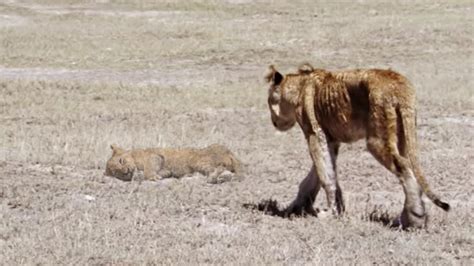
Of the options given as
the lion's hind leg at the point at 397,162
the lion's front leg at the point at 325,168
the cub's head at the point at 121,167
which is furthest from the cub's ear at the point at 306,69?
the cub's head at the point at 121,167

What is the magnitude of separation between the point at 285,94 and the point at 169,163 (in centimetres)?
240

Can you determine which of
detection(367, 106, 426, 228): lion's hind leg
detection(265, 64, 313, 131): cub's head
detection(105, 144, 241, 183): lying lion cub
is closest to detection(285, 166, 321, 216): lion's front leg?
detection(265, 64, 313, 131): cub's head

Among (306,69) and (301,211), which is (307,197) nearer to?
(301,211)

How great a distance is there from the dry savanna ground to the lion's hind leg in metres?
0.21

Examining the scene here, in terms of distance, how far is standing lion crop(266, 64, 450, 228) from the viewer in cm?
796

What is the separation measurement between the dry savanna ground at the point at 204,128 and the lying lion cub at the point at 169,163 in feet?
0.60

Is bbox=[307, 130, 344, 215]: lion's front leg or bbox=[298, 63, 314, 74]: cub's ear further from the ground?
bbox=[298, 63, 314, 74]: cub's ear

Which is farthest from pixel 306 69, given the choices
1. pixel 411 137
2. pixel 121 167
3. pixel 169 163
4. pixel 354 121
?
pixel 121 167

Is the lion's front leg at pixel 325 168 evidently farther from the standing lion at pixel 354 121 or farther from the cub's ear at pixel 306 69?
the cub's ear at pixel 306 69

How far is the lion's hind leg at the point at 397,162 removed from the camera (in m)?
7.95

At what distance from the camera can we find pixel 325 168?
861cm

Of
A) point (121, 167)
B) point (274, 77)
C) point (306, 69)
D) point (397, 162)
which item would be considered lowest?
point (121, 167)

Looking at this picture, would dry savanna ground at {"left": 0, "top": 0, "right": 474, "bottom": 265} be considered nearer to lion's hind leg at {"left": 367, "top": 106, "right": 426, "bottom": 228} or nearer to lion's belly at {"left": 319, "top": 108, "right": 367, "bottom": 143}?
lion's hind leg at {"left": 367, "top": 106, "right": 426, "bottom": 228}

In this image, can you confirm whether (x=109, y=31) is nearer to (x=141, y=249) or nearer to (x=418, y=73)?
(x=418, y=73)
